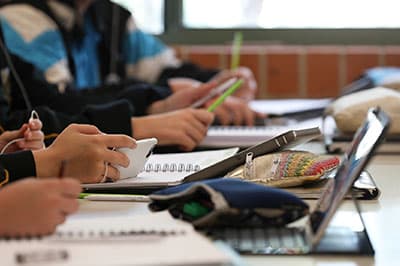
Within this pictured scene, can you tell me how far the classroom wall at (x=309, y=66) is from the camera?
2.83m

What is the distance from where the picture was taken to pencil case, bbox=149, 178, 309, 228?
2.61ft

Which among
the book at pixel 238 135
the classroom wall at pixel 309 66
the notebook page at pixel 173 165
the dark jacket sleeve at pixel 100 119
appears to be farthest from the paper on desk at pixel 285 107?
the notebook page at pixel 173 165

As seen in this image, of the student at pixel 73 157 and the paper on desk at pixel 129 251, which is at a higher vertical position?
the paper on desk at pixel 129 251

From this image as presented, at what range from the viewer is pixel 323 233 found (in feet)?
2.59

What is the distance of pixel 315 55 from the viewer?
2836 millimetres

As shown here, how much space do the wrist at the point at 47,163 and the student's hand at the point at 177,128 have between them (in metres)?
0.42

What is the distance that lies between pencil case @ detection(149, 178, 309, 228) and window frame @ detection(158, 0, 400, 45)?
217 centimetres

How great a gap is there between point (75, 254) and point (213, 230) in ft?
0.60

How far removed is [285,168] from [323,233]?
28 cm

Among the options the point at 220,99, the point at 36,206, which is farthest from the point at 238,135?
the point at 36,206

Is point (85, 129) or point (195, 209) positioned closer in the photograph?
point (195, 209)

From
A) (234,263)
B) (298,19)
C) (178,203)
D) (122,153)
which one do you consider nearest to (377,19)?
(298,19)

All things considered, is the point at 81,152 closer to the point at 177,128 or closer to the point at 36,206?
the point at 36,206

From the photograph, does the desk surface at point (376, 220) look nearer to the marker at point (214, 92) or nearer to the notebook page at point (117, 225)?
the notebook page at point (117, 225)
